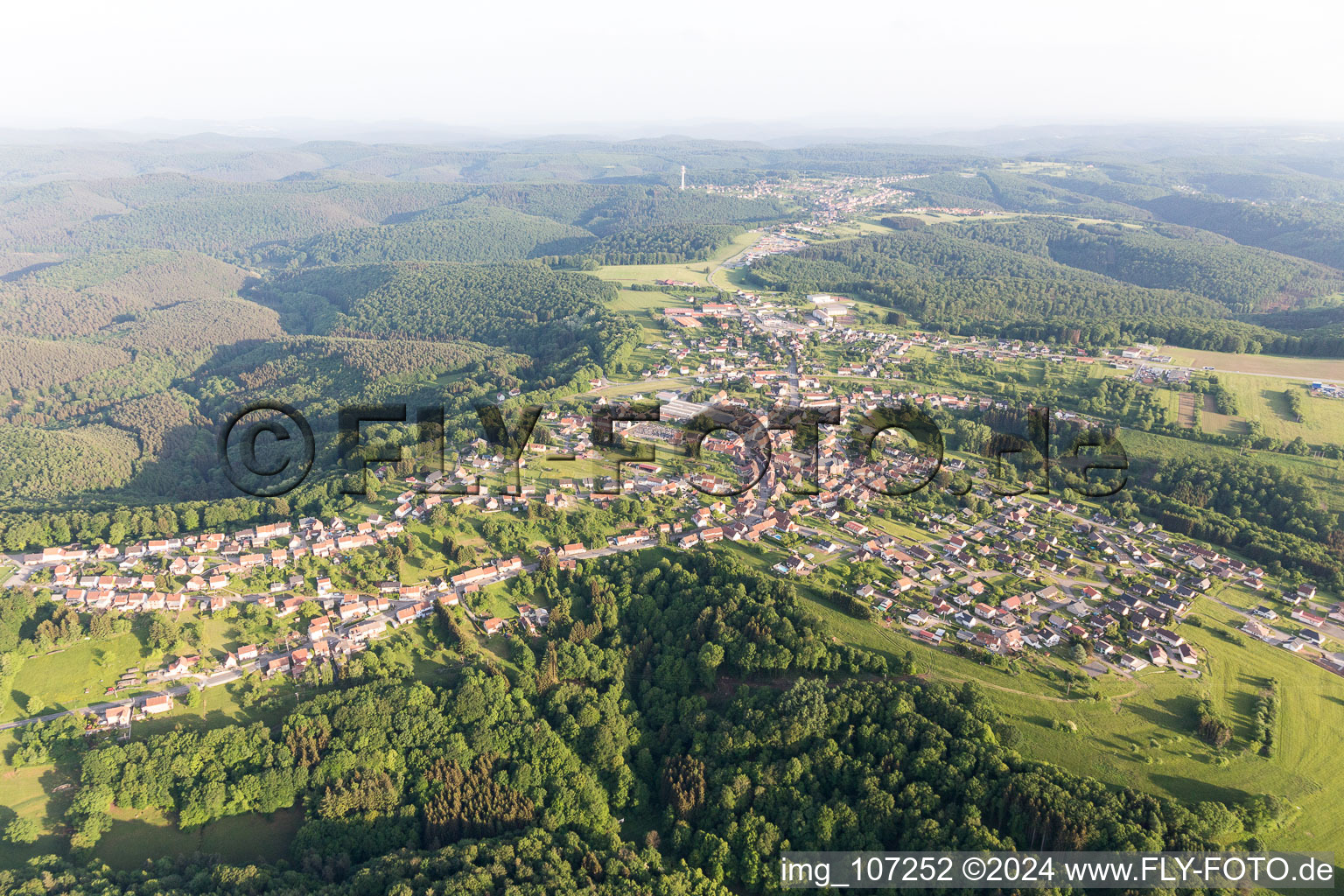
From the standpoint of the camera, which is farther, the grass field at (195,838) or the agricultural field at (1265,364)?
the agricultural field at (1265,364)

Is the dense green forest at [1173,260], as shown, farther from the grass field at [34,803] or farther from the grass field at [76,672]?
the grass field at [34,803]

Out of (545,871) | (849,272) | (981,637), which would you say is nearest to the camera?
(545,871)

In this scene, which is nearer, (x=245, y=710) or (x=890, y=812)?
(x=890, y=812)

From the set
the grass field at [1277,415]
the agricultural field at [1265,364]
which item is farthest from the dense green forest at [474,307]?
the agricultural field at [1265,364]

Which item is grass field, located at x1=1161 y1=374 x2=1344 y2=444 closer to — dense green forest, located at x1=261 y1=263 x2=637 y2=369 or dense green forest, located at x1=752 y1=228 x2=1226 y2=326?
dense green forest, located at x1=752 y1=228 x2=1226 y2=326

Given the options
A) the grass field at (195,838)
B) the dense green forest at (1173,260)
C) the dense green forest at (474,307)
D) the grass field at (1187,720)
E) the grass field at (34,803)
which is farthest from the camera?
the dense green forest at (1173,260)

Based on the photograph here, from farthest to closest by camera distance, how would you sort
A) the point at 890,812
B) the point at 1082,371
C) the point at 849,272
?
1. the point at 849,272
2. the point at 1082,371
3. the point at 890,812

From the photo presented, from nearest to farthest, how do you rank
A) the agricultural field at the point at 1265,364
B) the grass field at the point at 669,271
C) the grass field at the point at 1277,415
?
the grass field at the point at 1277,415 → the agricultural field at the point at 1265,364 → the grass field at the point at 669,271

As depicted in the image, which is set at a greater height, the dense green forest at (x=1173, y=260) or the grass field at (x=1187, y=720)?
the dense green forest at (x=1173, y=260)

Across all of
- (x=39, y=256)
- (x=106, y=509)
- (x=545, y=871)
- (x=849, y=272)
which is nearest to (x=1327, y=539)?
(x=545, y=871)

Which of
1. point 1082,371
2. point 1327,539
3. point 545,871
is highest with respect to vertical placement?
point 1082,371

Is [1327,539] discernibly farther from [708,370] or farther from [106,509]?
[106,509]
